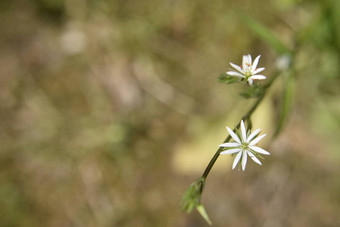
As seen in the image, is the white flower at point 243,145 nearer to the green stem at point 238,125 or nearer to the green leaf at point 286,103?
the green stem at point 238,125

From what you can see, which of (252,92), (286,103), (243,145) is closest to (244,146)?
(243,145)

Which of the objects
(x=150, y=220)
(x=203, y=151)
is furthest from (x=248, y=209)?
(x=150, y=220)

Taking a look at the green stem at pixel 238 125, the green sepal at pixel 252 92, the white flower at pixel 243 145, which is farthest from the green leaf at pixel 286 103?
the white flower at pixel 243 145

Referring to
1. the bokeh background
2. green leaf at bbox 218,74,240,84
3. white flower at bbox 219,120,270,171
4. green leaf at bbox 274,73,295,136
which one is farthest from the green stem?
the bokeh background

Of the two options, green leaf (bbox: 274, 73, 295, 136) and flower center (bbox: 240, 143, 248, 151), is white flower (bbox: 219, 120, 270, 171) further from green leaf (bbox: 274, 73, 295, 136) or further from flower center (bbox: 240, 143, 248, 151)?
green leaf (bbox: 274, 73, 295, 136)

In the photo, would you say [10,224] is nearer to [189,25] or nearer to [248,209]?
[248,209]

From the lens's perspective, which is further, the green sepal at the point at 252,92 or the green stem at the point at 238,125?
the green sepal at the point at 252,92

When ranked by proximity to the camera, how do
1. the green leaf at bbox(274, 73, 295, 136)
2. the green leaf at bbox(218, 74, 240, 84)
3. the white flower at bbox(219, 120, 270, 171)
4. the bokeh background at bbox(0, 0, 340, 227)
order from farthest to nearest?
1. the bokeh background at bbox(0, 0, 340, 227)
2. the green leaf at bbox(274, 73, 295, 136)
3. the green leaf at bbox(218, 74, 240, 84)
4. the white flower at bbox(219, 120, 270, 171)

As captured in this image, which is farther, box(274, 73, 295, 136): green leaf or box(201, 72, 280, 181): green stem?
box(274, 73, 295, 136): green leaf
